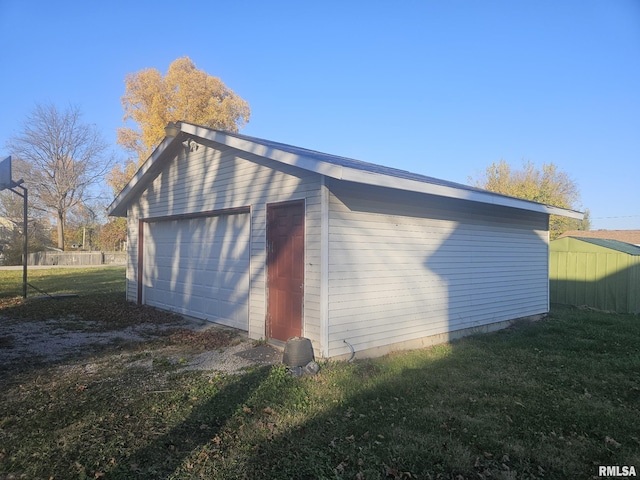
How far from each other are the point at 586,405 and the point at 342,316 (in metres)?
3.10

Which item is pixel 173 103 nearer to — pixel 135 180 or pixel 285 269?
pixel 135 180

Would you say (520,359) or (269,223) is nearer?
(520,359)

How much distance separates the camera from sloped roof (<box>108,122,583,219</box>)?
5539mm

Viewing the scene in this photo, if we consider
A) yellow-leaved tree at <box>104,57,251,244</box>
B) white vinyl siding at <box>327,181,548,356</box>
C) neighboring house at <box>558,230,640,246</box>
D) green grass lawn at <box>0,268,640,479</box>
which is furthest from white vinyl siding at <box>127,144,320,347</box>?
neighboring house at <box>558,230,640,246</box>

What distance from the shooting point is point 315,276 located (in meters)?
5.99

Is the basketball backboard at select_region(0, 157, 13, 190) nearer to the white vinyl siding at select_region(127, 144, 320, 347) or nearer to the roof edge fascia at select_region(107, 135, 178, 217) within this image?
the roof edge fascia at select_region(107, 135, 178, 217)

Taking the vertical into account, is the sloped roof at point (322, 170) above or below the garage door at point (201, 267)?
above

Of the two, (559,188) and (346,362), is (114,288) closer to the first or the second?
(346,362)

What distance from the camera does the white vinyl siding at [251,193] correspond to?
6098mm

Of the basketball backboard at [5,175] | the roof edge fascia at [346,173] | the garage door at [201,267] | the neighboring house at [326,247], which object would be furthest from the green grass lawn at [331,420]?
the basketball backboard at [5,175]

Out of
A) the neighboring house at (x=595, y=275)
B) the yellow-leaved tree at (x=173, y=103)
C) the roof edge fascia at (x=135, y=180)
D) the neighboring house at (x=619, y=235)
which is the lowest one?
the neighboring house at (x=595, y=275)

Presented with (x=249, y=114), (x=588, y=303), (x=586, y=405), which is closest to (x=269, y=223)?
(x=586, y=405)

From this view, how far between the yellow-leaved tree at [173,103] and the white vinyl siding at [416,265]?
816 inches

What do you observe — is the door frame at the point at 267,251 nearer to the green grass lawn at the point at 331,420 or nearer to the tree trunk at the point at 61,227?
the green grass lawn at the point at 331,420
